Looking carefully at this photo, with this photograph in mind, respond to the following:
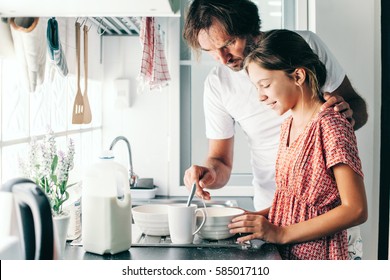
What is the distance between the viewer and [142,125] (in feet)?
4.09

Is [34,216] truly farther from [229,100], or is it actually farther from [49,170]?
[229,100]

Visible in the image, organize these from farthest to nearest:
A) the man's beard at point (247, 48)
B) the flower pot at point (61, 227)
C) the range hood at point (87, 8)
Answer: the man's beard at point (247, 48), the range hood at point (87, 8), the flower pot at point (61, 227)

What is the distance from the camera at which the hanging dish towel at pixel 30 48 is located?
98 centimetres

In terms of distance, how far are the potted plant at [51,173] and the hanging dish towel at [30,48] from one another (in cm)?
20

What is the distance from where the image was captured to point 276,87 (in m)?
0.96

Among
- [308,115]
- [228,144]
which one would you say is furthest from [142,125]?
[308,115]

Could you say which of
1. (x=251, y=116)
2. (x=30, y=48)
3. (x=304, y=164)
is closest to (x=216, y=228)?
(x=304, y=164)

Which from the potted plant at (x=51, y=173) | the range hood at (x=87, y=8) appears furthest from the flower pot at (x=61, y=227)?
the range hood at (x=87, y=8)

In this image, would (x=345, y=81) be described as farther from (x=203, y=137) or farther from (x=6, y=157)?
(x=6, y=157)

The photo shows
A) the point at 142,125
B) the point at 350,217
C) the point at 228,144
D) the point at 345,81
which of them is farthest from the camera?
the point at 142,125

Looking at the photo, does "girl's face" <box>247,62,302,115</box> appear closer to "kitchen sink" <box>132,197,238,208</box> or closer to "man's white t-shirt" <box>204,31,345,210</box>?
"man's white t-shirt" <box>204,31,345,210</box>

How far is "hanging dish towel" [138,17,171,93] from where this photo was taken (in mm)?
1151

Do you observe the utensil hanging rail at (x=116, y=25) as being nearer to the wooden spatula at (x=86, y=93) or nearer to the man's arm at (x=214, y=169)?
the wooden spatula at (x=86, y=93)

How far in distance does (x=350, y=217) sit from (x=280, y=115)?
0.88ft
